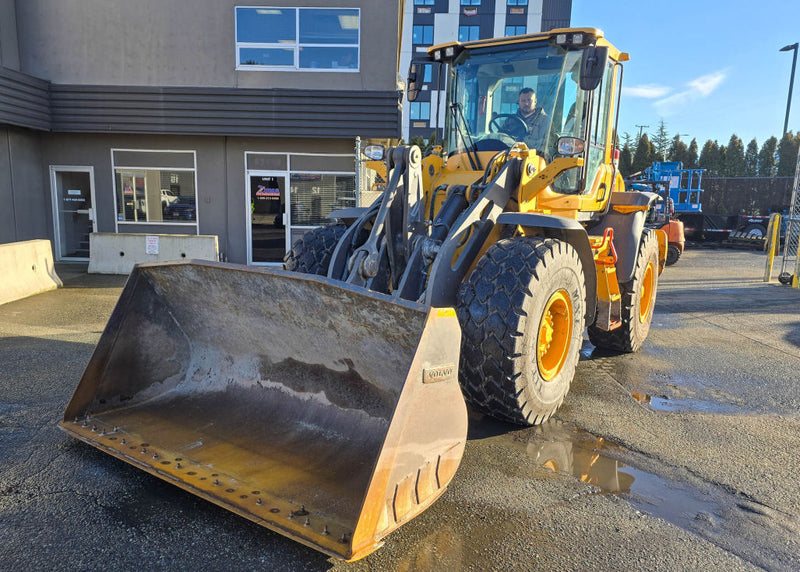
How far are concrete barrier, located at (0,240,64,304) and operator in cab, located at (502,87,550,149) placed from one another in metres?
7.57

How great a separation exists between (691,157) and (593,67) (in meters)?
33.5

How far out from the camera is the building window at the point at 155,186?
13141mm

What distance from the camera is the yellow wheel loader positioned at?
278cm

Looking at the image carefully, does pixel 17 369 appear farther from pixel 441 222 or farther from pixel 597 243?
pixel 597 243

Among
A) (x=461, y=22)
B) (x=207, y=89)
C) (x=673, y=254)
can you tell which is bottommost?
(x=673, y=254)

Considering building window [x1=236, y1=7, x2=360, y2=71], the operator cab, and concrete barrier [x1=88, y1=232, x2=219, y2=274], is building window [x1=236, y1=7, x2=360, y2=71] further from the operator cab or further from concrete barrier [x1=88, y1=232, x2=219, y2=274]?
the operator cab

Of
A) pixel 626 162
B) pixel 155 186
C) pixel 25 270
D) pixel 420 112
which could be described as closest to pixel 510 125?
pixel 25 270

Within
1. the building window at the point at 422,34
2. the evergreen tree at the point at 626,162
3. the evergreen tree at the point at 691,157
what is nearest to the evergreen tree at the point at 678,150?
the evergreen tree at the point at 691,157

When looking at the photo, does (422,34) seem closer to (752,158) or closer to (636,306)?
(752,158)

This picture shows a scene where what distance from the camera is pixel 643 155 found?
33.0m

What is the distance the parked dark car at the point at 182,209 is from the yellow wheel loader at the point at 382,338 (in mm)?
8714

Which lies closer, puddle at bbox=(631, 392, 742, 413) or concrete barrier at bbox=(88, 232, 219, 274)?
puddle at bbox=(631, 392, 742, 413)

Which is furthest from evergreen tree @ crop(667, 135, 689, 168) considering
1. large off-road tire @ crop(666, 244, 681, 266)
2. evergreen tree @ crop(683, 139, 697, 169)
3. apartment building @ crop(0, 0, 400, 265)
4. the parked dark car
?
the parked dark car

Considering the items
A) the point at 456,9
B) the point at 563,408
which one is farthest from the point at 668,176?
the point at 456,9
